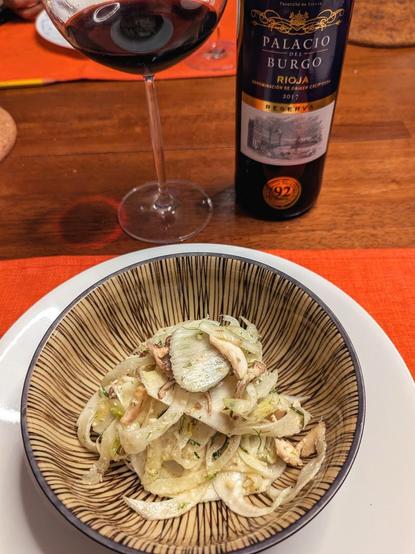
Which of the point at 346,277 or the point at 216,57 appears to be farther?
the point at 216,57

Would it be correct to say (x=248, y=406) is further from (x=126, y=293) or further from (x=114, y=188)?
(x=114, y=188)

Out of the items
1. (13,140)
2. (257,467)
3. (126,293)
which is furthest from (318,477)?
(13,140)

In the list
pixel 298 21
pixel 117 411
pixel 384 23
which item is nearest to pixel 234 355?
pixel 117 411

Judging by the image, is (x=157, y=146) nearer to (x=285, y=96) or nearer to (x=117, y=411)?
(x=285, y=96)

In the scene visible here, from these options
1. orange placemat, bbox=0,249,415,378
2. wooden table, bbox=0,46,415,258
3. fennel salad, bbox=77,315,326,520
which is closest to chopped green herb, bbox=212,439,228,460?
fennel salad, bbox=77,315,326,520

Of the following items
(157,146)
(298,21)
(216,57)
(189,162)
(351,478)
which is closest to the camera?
(351,478)

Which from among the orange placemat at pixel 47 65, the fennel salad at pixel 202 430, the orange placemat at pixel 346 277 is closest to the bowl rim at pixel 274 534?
the fennel salad at pixel 202 430

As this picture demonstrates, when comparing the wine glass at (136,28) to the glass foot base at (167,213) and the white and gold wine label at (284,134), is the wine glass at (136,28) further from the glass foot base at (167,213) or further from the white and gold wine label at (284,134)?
the glass foot base at (167,213)
